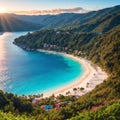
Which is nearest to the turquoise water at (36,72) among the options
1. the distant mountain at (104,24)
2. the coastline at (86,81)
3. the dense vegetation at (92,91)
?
the coastline at (86,81)

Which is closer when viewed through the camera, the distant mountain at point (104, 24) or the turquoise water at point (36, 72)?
the turquoise water at point (36, 72)

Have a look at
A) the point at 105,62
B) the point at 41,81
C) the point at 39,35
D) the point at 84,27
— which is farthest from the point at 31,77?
the point at 84,27

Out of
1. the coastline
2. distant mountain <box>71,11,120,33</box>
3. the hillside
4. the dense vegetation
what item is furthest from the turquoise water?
distant mountain <box>71,11,120,33</box>

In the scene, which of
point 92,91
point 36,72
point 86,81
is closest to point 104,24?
point 36,72

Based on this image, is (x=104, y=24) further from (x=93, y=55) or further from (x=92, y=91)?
(x=92, y=91)

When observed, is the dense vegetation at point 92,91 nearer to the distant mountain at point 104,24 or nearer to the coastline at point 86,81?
the distant mountain at point 104,24

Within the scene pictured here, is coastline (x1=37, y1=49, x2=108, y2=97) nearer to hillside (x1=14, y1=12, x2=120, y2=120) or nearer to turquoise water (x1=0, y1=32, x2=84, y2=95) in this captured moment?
turquoise water (x1=0, y1=32, x2=84, y2=95)
